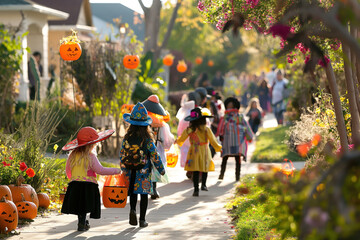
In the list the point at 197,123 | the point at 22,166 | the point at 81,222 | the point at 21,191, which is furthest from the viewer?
the point at 197,123

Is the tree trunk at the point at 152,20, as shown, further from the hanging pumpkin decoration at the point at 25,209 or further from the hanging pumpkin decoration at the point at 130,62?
the hanging pumpkin decoration at the point at 25,209

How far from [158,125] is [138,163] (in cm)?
251

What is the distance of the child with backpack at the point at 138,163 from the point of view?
313 inches

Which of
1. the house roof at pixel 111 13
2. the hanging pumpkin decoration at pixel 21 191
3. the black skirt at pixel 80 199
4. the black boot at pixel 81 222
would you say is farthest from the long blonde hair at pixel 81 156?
the house roof at pixel 111 13

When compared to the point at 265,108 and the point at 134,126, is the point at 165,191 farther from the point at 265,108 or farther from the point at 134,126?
the point at 265,108

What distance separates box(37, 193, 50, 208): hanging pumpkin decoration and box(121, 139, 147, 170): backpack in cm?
148

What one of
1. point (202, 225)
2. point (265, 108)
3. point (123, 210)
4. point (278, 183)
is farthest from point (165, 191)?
point (265, 108)

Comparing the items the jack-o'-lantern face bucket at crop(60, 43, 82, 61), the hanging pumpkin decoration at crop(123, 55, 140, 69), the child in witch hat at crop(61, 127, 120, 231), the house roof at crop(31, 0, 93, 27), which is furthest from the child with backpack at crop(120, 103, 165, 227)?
the house roof at crop(31, 0, 93, 27)

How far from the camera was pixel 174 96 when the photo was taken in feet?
82.5

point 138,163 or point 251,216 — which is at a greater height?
point 138,163

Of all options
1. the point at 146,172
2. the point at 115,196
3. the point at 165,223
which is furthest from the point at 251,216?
the point at 115,196

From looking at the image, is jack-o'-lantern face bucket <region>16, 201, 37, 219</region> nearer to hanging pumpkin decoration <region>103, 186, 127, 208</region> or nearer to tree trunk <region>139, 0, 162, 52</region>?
hanging pumpkin decoration <region>103, 186, 127, 208</region>

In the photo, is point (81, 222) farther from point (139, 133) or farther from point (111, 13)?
point (111, 13)

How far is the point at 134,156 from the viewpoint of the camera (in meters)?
7.93
